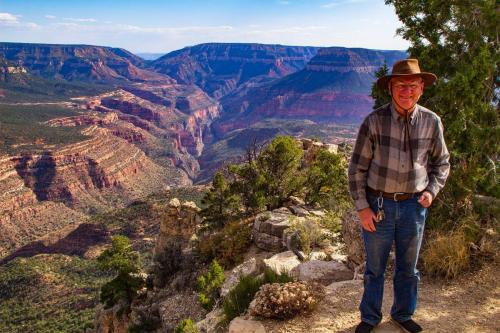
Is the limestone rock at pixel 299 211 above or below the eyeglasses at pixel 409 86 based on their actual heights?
below

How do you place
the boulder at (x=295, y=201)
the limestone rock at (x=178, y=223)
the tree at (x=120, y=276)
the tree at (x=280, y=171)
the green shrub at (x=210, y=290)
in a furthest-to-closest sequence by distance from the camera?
the limestone rock at (x=178, y=223), the tree at (x=280, y=171), the tree at (x=120, y=276), the boulder at (x=295, y=201), the green shrub at (x=210, y=290)

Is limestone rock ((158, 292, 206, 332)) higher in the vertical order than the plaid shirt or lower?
lower

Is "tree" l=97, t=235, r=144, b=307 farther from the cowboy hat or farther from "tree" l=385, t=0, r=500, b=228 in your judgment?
the cowboy hat

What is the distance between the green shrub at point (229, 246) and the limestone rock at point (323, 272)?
6202mm

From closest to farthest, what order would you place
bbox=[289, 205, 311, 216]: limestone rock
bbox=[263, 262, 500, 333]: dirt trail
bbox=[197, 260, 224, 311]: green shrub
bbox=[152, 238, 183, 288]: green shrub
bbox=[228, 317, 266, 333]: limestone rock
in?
bbox=[263, 262, 500, 333]: dirt trail < bbox=[228, 317, 266, 333]: limestone rock < bbox=[197, 260, 224, 311]: green shrub < bbox=[289, 205, 311, 216]: limestone rock < bbox=[152, 238, 183, 288]: green shrub

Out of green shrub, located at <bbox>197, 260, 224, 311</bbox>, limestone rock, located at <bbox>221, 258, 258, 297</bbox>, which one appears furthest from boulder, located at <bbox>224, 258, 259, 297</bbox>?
green shrub, located at <bbox>197, 260, 224, 311</bbox>

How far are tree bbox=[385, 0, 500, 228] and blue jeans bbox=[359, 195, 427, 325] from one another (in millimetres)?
2265

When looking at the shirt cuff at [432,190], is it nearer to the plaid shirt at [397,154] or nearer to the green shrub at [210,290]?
the plaid shirt at [397,154]

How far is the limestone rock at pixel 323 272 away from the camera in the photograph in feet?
23.1

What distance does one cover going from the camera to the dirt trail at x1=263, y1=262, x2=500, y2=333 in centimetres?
464

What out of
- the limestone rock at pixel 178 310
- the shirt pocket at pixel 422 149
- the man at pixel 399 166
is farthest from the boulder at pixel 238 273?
the shirt pocket at pixel 422 149

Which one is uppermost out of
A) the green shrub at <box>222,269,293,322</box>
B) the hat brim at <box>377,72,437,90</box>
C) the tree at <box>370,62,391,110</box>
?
the hat brim at <box>377,72,437,90</box>

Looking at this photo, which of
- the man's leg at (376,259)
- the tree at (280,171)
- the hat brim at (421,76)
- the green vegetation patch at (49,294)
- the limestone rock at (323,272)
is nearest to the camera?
the hat brim at (421,76)

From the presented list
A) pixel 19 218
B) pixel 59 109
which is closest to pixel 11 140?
pixel 19 218
